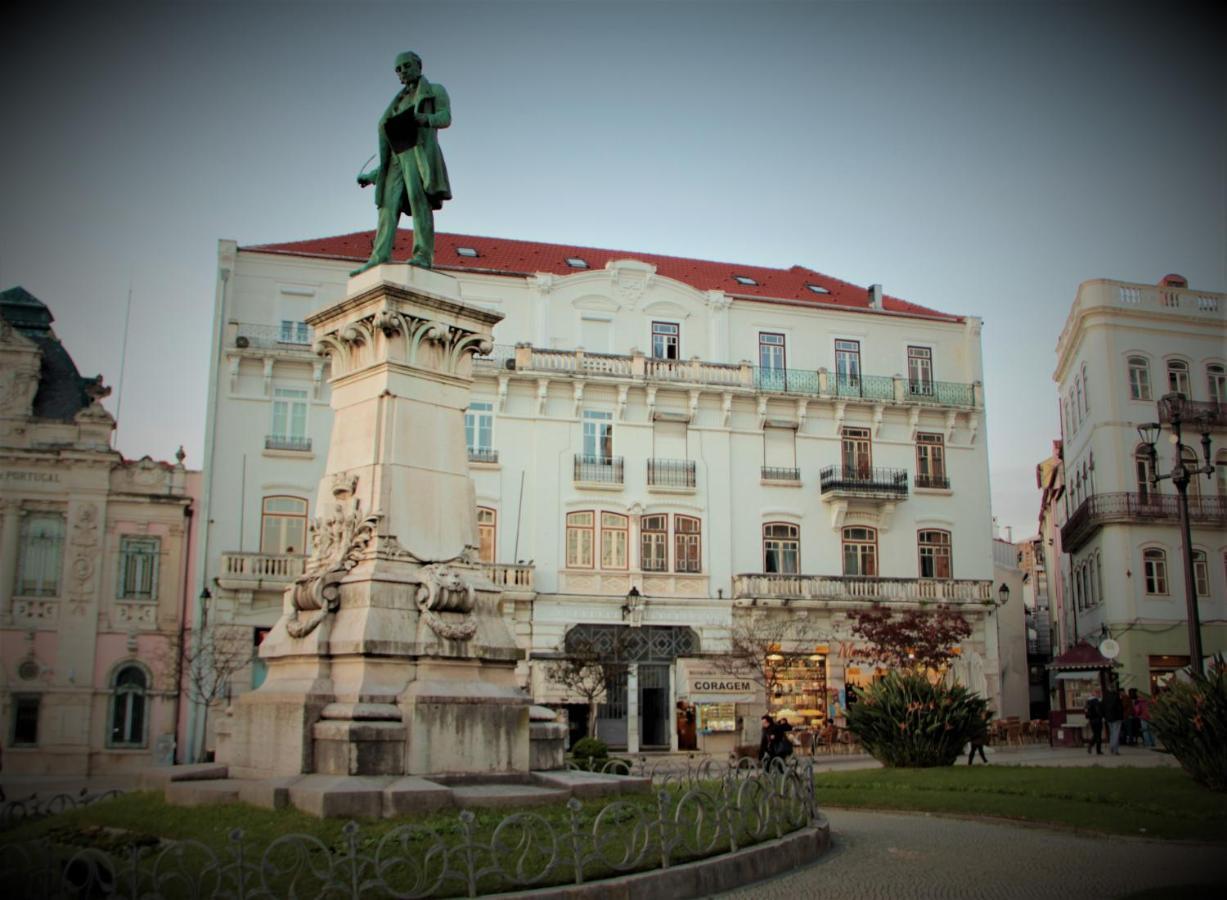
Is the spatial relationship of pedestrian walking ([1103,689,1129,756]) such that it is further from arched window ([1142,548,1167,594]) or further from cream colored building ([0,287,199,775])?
cream colored building ([0,287,199,775])

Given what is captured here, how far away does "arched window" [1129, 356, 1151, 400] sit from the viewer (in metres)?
43.3

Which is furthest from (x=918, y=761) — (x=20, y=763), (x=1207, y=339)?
(x=1207, y=339)

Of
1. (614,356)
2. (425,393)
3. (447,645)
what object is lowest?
(447,645)

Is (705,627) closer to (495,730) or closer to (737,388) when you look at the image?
(737,388)

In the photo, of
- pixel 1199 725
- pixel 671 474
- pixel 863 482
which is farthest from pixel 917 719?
pixel 863 482

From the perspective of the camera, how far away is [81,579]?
35.0 meters

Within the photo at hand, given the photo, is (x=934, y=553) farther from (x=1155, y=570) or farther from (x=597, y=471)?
(x=597, y=471)

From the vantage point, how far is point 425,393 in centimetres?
1353

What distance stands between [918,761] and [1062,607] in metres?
39.6

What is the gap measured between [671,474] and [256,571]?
13.4m

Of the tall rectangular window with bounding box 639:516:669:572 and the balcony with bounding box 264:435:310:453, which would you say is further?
the tall rectangular window with bounding box 639:516:669:572

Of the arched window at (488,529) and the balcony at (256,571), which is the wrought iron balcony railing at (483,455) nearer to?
the arched window at (488,529)

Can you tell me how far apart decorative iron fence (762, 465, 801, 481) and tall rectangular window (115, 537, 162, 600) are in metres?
19.5

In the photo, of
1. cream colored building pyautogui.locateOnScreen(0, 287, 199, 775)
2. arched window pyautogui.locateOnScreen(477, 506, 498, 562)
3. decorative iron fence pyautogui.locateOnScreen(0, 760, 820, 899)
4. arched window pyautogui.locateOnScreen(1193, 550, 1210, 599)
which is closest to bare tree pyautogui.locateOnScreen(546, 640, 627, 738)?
arched window pyautogui.locateOnScreen(477, 506, 498, 562)
